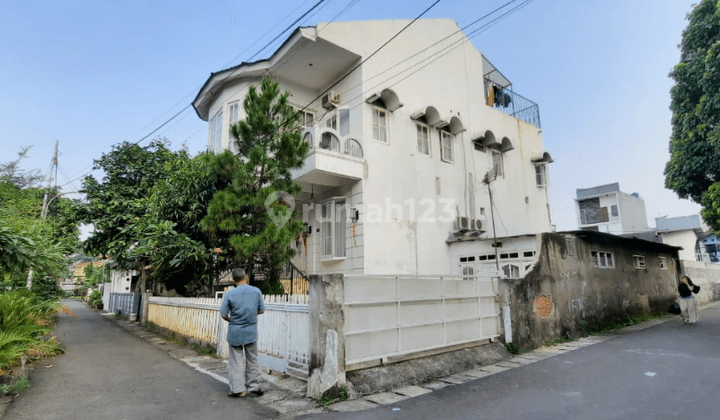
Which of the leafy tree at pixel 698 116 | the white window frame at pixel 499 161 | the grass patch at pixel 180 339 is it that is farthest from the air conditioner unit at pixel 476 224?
the grass patch at pixel 180 339

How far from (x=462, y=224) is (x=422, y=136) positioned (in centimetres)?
341

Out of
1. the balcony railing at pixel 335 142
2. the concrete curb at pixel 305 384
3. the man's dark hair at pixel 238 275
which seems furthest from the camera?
the balcony railing at pixel 335 142

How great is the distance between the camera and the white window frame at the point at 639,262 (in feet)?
45.6

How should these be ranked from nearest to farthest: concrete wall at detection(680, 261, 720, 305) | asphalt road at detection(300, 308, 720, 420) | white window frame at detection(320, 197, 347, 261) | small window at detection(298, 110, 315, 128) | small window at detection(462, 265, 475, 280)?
asphalt road at detection(300, 308, 720, 420)
white window frame at detection(320, 197, 347, 261)
small window at detection(462, 265, 475, 280)
small window at detection(298, 110, 315, 128)
concrete wall at detection(680, 261, 720, 305)

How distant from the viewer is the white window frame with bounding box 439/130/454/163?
13.9 meters

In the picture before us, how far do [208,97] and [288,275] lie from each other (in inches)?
301

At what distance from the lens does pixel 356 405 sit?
15.4ft

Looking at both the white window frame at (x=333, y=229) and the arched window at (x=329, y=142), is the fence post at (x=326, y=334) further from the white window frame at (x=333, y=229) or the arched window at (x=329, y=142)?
the arched window at (x=329, y=142)

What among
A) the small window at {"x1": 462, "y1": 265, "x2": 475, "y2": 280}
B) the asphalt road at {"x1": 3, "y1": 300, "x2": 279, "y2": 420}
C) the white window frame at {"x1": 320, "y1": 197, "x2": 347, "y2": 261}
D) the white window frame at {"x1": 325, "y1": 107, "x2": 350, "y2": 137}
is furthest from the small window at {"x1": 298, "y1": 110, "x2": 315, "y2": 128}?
the asphalt road at {"x1": 3, "y1": 300, "x2": 279, "y2": 420}

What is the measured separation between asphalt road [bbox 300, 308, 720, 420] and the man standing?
1.15 meters

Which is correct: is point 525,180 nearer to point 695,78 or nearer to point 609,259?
point 609,259

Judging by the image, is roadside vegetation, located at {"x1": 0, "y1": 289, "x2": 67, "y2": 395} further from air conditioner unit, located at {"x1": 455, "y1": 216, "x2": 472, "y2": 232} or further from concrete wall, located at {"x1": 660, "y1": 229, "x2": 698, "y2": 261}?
concrete wall, located at {"x1": 660, "y1": 229, "x2": 698, "y2": 261}

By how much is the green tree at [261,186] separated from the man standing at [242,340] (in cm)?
314

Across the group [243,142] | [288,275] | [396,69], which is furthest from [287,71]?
[288,275]
